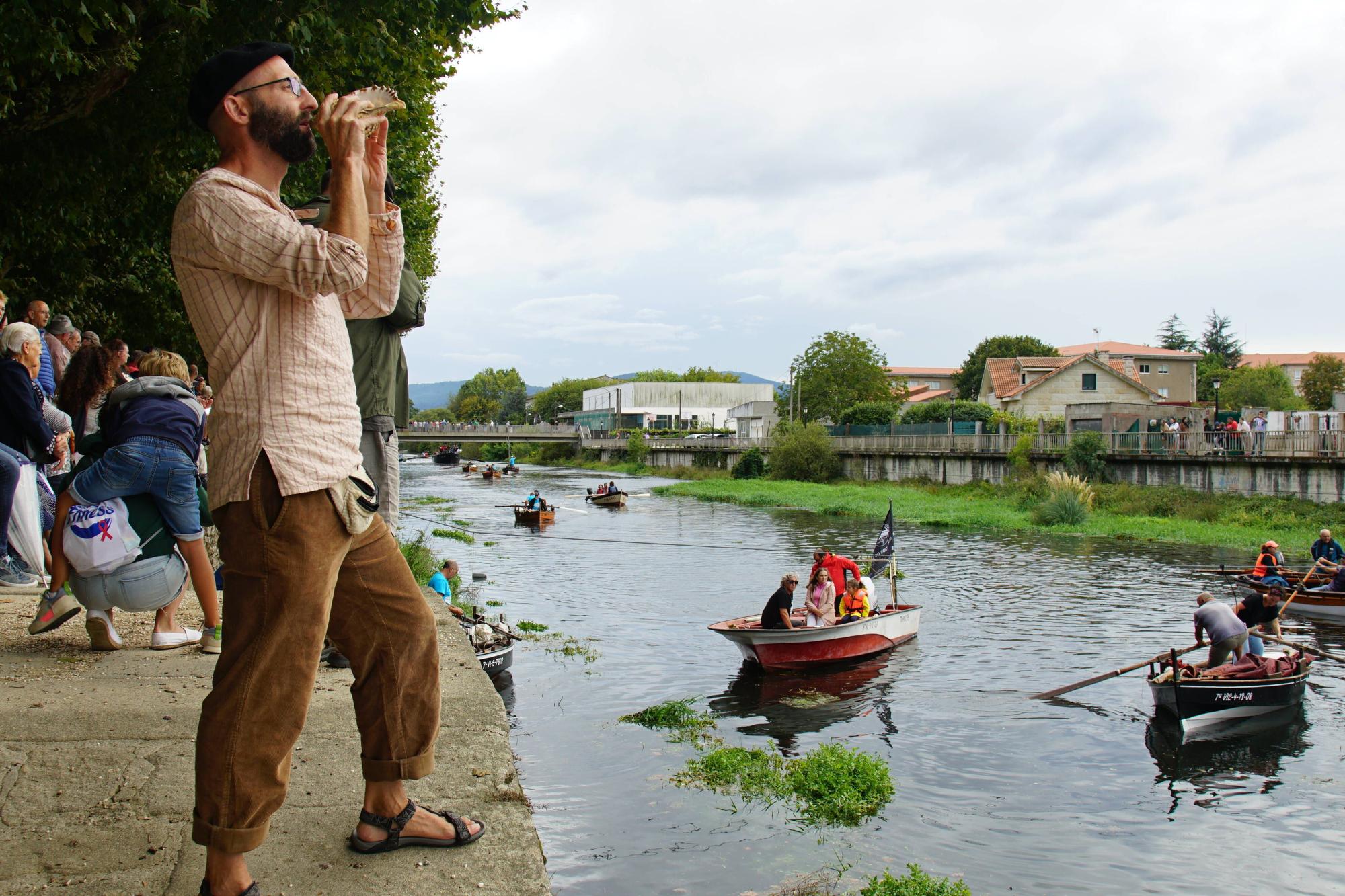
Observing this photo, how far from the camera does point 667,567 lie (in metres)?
29.0

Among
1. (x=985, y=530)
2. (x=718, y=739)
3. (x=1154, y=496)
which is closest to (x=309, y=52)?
(x=718, y=739)

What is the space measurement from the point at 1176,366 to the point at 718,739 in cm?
8905

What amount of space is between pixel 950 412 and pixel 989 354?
32.2 meters

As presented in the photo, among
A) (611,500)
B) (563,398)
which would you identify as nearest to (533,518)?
(611,500)

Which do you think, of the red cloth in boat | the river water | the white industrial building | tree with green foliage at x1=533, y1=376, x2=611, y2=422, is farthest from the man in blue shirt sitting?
tree with green foliage at x1=533, y1=376, x2=611, y2=422

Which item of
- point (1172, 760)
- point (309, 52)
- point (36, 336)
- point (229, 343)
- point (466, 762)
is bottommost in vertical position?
point (1172, 760)

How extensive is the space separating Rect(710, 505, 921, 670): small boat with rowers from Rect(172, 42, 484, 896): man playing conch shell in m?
13.2

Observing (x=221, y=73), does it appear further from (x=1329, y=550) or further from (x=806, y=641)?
(x=1329, y=550)

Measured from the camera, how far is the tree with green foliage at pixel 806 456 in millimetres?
63906

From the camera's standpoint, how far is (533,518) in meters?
41.9

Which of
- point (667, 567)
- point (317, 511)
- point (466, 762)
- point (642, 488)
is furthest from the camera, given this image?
point (642, 488)

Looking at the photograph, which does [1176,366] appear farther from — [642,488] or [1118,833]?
[1118,833]

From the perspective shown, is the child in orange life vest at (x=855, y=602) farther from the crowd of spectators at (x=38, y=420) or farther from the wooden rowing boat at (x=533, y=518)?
the wooden rowing boat at (x=533, y=518)

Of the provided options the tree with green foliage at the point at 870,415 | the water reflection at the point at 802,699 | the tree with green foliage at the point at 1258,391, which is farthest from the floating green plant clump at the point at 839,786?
the tree with green foliage at the point at 1258,391
